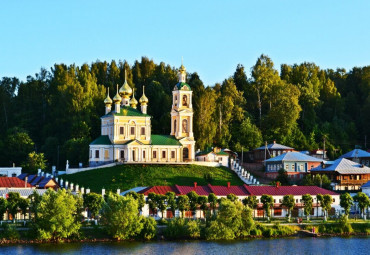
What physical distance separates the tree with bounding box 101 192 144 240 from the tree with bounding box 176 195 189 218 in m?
5.48

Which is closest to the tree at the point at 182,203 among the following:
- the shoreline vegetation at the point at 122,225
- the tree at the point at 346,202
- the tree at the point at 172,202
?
the shoreline vegetation at the point at 122,225

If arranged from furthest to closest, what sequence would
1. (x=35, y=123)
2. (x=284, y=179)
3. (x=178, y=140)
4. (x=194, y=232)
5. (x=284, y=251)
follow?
1. (x=35, y=123)
2. (x=178, y=140)
3. (x=284, y=179)
4. (x=194, y=232)
5. (x=284, y=251)

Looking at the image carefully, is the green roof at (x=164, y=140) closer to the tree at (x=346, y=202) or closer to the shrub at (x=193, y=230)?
the tree at (x=346, y=202)

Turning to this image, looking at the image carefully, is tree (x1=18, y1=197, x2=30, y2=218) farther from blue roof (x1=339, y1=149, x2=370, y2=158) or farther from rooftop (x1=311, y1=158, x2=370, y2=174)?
blue roof (x1=339, y1=149, x2=370, y2=158)

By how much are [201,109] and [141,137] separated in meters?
7.84

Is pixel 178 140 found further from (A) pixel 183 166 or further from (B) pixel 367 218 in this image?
(B) pixel 367 218

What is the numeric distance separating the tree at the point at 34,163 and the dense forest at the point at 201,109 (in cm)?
10

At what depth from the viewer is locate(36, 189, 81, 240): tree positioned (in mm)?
55969

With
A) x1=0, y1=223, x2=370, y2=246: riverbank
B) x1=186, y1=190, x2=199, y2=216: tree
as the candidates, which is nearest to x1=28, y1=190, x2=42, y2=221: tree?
x1=0, y1=223, x2=370, y2=246: riverbank

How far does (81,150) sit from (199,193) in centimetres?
2271

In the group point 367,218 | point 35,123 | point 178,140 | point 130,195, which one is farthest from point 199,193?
point 35,123

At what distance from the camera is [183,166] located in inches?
3290

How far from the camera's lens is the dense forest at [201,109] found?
9075 cm

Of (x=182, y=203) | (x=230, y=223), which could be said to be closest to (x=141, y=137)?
(x=182, y=203)
